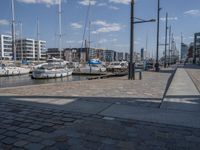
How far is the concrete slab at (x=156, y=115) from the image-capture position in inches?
215

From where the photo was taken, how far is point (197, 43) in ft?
338

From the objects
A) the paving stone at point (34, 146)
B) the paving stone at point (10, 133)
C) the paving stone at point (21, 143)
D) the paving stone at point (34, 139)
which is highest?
the paving stone at point (10, 133)

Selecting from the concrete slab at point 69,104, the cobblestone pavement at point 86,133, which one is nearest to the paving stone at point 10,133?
the cobblestone pavement at point 86,133

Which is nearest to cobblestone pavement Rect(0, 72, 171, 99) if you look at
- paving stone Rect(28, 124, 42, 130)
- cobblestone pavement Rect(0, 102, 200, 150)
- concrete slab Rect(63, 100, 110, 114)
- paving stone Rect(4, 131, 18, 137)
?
concrete slab Rect(63, 100, 110, 114)

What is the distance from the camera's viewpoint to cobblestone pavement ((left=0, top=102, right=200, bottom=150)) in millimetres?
3967

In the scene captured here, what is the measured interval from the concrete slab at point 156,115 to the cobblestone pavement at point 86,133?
347 mm

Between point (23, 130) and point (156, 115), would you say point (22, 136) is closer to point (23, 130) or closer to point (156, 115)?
point (23, 130)

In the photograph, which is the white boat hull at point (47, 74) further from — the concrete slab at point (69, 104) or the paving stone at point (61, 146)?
the paving stone at point (61, 146)

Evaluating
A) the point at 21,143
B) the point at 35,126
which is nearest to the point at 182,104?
the point at 35,126

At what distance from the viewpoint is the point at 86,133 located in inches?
179

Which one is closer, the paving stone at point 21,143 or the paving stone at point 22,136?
the paving stone at point 21,143

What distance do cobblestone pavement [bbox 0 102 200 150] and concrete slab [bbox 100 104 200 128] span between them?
1.14ft

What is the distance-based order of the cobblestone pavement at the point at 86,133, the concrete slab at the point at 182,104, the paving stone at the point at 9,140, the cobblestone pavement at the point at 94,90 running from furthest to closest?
the cobblestone pavement at the point at 94,90, the concrete slab at the point at 182,104, the paving stone at the point at 9,140, the cobblestone pavement at the point at 86,133

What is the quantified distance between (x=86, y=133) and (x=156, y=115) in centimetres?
237
